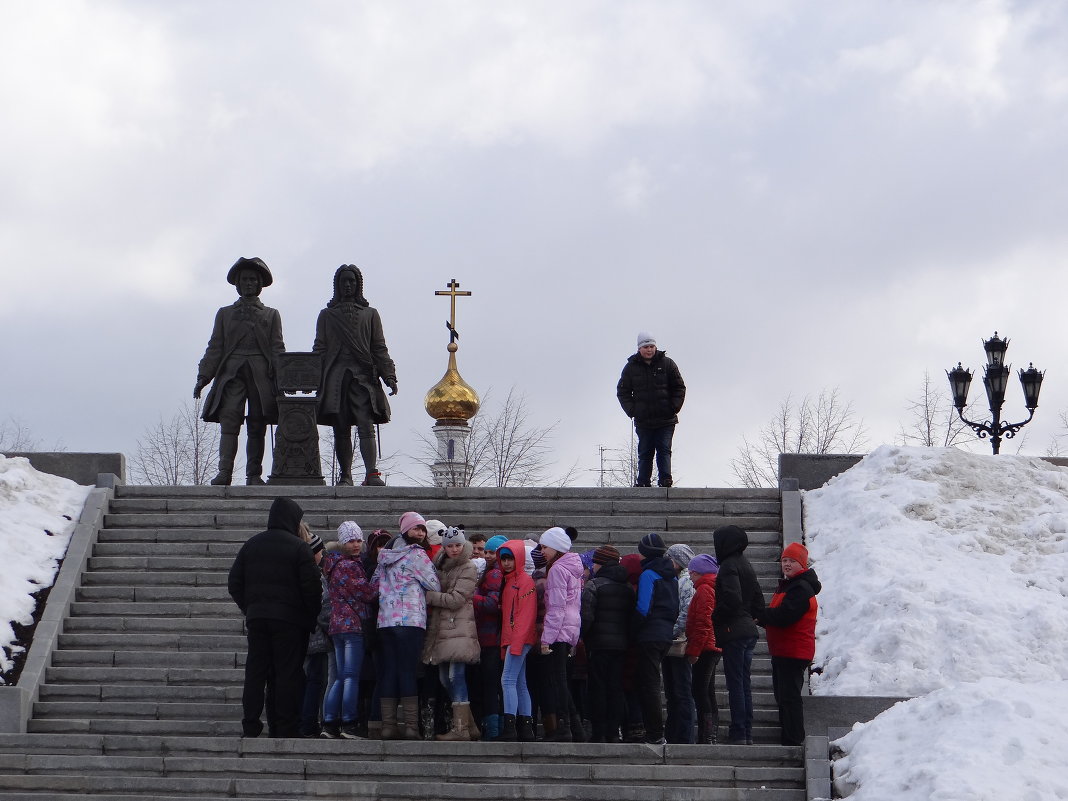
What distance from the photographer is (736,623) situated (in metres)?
10.9

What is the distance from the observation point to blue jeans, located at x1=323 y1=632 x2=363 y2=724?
10797mm

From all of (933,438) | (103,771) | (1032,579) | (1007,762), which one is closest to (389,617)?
(103,771)

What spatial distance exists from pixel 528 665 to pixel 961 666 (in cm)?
352

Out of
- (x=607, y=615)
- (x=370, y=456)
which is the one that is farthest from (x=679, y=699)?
(x=370, y=456)

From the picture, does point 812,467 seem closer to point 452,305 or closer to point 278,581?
point 278,581

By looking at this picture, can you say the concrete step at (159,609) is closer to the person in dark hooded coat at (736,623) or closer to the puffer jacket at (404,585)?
the puffer jacket at (404,585)

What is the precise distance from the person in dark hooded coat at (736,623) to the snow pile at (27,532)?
591 cm

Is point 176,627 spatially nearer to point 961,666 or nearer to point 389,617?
point 389,617

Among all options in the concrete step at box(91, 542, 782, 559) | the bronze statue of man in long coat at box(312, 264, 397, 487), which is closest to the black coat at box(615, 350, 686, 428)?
the concrete step at box(91, 542, 782, 559)

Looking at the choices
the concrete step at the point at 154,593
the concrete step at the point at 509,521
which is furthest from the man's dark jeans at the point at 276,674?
the concrete step at the point at 509,521

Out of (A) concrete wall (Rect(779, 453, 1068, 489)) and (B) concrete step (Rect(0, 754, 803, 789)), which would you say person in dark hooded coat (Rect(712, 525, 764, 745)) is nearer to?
(B) concrete step (Rect(0, 754, 803, 789))

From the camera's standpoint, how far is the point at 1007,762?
8.91 m

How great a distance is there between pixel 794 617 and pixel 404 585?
9.10 feet

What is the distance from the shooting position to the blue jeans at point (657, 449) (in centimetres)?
1625
